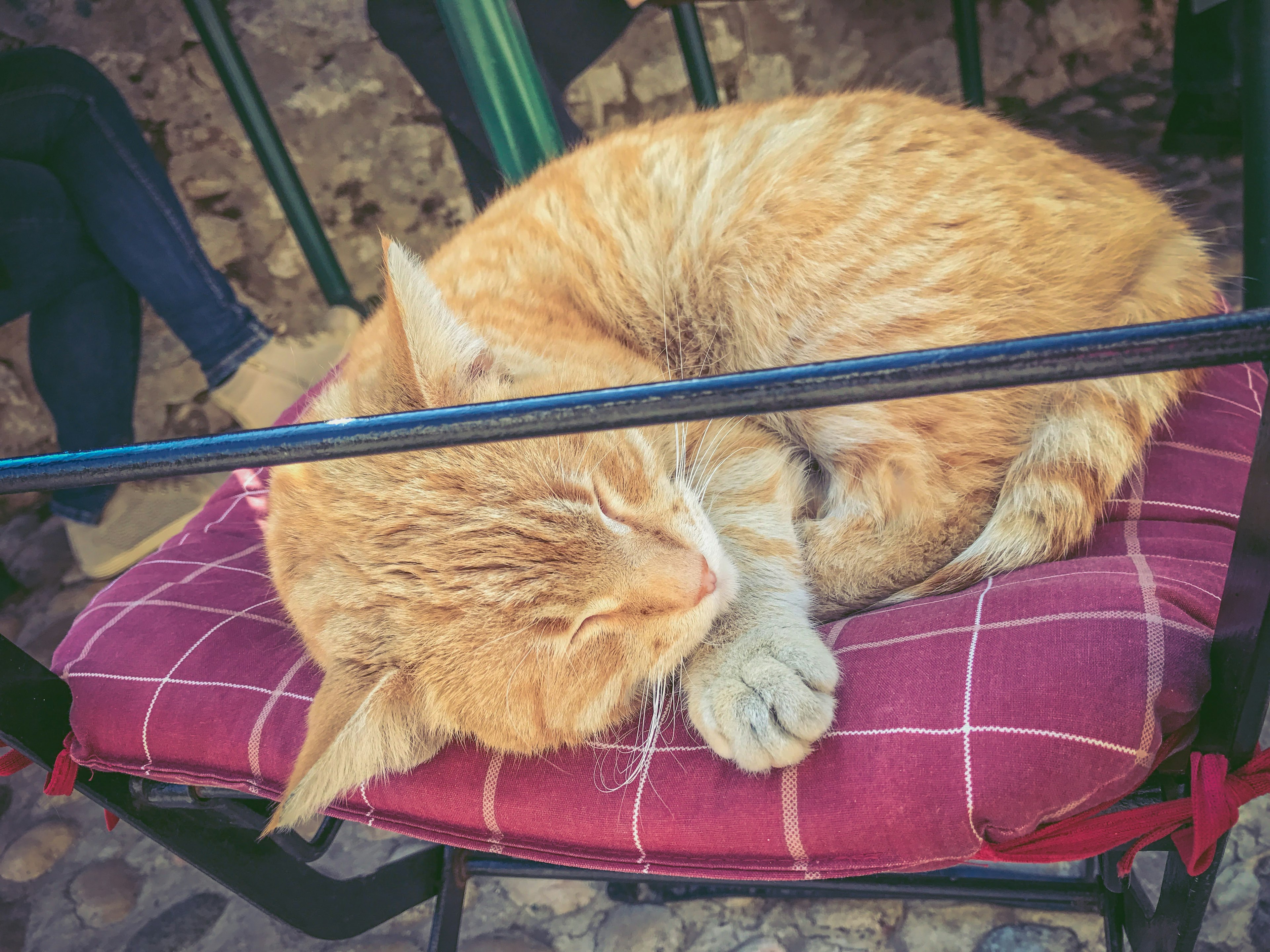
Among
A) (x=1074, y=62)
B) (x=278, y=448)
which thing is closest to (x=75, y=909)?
(x=278, y=448)

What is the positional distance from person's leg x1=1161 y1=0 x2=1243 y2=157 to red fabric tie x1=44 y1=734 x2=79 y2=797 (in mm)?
2128

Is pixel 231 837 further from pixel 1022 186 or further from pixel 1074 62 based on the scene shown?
pixel 1074 62

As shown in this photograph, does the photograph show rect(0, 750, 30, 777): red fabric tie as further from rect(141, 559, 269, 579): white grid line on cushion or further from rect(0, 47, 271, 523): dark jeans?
rect(0, 47, 271, 523): dark jeans

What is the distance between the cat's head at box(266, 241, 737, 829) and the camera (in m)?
0.93

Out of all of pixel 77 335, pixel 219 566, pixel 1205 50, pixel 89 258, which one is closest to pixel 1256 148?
pixel 1205 50

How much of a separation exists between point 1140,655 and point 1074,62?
289 centimetres

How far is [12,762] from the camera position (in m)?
1.02

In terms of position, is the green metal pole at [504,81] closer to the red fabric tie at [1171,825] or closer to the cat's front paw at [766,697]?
the cat's front paw at [766,697]

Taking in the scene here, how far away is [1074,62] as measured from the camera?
286 centimetres

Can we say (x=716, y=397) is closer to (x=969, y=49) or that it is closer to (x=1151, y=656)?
(x=1151, y=656)

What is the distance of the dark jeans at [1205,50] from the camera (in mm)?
2064

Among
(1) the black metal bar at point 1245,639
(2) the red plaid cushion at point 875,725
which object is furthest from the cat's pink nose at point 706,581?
(1) the black metal bar at point 1245,639

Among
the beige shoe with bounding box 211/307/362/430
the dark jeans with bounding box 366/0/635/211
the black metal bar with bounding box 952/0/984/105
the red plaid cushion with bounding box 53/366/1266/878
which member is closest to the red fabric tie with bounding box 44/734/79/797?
the red plaid cushion with bounding box 53/366/1266/878

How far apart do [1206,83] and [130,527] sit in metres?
3.36
